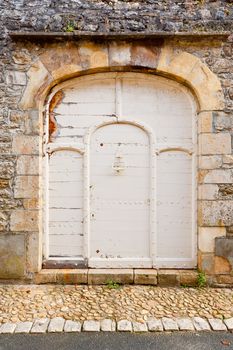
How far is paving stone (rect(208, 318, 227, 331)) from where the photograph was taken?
2645 mm

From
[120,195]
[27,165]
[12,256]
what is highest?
[27,165]

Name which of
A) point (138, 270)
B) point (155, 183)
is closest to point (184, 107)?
point (155, 183)

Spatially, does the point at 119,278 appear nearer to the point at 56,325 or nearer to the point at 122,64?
the point at 56,325

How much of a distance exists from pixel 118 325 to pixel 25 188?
183cm

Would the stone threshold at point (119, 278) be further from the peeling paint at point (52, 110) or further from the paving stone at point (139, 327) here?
the peeling paint at point (52, 110)

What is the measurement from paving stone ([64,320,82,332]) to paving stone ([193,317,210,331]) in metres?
1.09

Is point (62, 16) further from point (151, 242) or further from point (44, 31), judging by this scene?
point (151, 242)

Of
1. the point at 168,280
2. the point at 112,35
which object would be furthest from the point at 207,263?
the point at 112,35

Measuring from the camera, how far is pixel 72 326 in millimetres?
2660

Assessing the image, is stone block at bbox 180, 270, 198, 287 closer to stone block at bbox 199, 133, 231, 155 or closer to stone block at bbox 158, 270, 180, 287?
stone block at bbox 158, 270, 180, 287

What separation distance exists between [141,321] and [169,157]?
189 cm

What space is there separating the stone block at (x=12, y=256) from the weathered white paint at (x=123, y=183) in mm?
340

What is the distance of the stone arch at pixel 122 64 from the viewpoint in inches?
134

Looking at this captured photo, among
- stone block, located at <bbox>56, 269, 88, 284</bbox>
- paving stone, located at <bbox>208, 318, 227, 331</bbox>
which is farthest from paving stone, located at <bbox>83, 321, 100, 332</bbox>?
paving stone, located at <bbox>208, 318, 227, 331</bbox>
